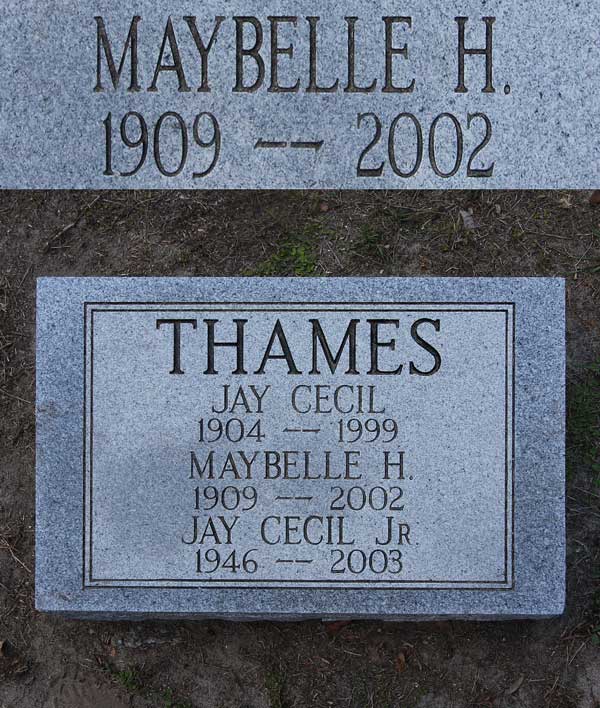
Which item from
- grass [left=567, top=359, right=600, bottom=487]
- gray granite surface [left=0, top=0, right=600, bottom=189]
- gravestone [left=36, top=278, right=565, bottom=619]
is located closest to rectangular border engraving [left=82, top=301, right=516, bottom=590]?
gravestone [left=36, top=278, right=565, bottom=619]

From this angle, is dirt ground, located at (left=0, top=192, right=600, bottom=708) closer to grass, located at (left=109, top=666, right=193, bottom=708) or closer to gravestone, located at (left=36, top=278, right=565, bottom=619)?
grass, located at (left=109, top=666, right=193, bottom=708)

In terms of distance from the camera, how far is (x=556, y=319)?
316 centimetres

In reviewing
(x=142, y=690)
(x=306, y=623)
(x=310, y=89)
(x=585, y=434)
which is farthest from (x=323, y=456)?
(x=310, y=89)

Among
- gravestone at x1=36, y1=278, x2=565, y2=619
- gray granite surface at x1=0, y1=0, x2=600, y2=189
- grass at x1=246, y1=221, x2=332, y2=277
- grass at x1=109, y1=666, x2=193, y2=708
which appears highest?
gray granite surface at x1=0, y1=0, x2=600, y2=189

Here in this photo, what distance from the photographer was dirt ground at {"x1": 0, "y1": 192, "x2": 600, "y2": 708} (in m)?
3.48

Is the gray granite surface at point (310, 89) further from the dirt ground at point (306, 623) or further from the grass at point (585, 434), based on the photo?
the grass at point (585, 434)

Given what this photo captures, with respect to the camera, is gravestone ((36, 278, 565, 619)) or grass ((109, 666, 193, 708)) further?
grass ((109, 666, 193, 708))

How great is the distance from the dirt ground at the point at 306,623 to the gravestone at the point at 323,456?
41 centimetres

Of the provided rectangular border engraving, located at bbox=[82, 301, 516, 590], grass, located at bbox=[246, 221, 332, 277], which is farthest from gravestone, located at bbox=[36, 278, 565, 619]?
grass, located at bbox=[246, 221, 332, 277]

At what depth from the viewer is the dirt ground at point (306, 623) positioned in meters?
3.48

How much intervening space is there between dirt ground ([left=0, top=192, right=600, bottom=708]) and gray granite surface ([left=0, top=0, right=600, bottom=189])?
0.17 m

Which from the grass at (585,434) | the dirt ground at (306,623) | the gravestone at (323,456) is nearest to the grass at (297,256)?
the dirt ground at (306,623)

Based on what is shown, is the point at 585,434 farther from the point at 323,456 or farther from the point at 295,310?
the point at 295,310

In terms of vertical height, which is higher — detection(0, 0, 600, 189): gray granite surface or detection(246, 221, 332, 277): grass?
detection(0, 0, 600, 189): gray granite surface
